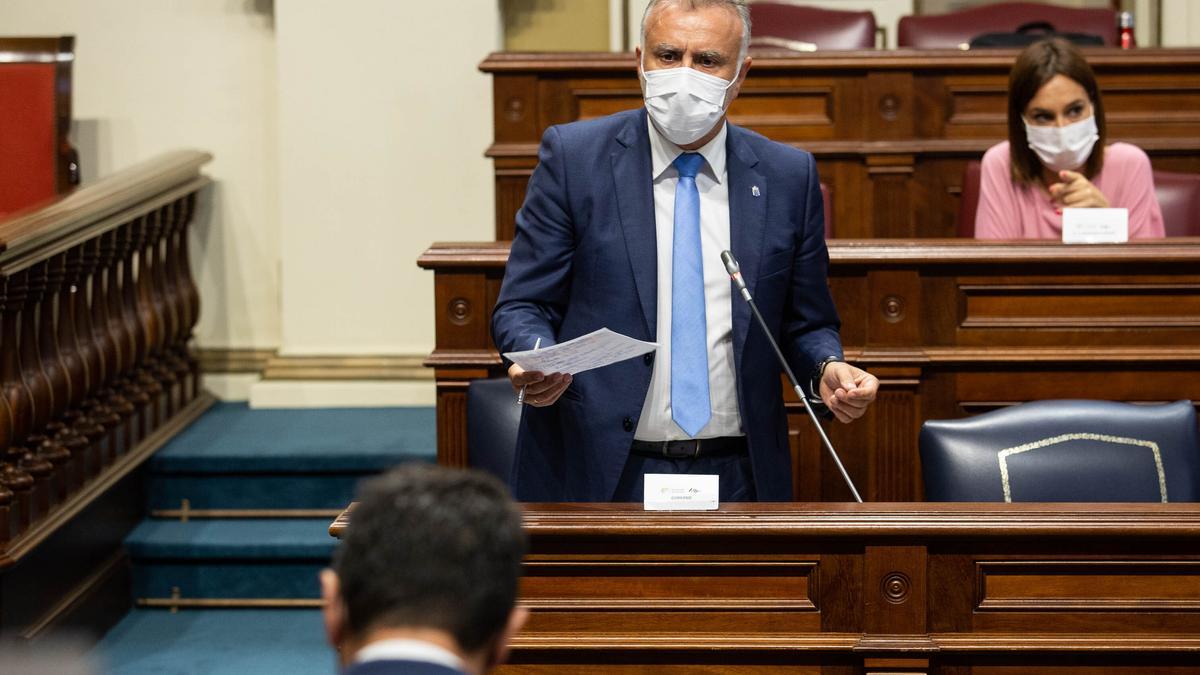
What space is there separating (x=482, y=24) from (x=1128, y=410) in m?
2.81

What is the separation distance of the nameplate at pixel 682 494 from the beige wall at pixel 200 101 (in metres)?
3.33

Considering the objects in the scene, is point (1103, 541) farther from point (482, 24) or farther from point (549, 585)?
point (482, 24)

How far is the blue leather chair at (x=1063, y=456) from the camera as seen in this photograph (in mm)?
2381

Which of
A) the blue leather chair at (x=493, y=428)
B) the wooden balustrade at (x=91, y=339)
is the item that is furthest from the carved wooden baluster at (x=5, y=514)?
the blue leather chair at (x=493, y=428)

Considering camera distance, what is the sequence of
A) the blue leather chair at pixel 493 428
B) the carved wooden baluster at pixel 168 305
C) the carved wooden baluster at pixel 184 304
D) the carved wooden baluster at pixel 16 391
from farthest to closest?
the carved wooden baluster at pixel 184 304 → the carved wooden baluster at pixel 168 305 → the carved wooden baluster at pixel 16 391 → the blue leather chair at pixel 493 428

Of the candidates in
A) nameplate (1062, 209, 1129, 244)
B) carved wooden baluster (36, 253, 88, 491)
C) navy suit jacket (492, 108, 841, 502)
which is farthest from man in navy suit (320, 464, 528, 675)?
carved wooden baluster (36, 253, 88, 491)

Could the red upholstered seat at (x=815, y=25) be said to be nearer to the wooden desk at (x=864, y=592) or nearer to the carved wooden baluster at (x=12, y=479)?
the carved wooden baluster at (x=12, y=479)

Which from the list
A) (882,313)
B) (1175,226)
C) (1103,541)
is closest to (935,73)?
(1175,226)

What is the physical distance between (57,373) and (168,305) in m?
0.91

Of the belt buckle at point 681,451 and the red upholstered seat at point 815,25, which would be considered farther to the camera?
Answer: the red upholstered seat at point 815,25

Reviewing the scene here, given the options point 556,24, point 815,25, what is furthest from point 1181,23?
point 556,24

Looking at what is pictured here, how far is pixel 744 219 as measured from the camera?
217 centimetres

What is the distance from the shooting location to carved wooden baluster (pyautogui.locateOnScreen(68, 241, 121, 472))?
3783 mm

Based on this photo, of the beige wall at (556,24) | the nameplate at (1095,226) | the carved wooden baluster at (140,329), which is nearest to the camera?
the nameplate at (1095,226)
